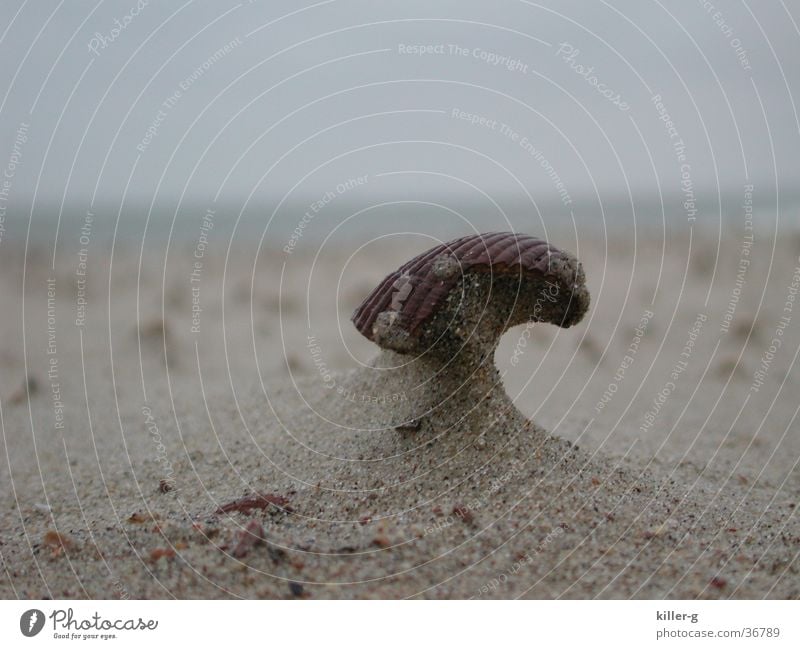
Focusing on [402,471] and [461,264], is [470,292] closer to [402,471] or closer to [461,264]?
[461,264]

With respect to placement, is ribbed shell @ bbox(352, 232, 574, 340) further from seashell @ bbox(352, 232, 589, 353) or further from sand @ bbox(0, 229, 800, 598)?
sand @ bbox(0, 229, 800, 598)

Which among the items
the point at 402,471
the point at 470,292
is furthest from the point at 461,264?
the point at 402,471

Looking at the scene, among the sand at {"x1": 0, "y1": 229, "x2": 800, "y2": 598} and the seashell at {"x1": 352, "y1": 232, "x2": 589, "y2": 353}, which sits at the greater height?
the seashell at {"x1": 352, "y1": 232, "x2": 589, "y2": 353}

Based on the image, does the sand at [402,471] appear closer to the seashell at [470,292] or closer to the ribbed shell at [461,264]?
the seashell at [470,292]

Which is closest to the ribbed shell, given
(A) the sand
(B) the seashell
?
(B) the seashell

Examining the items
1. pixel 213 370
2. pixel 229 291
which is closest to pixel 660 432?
pixel 213 370

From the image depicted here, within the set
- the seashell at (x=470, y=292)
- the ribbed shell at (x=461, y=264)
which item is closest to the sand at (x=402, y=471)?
the seashell at (x=470, y=292)
